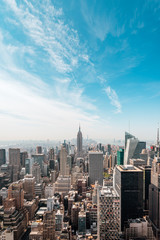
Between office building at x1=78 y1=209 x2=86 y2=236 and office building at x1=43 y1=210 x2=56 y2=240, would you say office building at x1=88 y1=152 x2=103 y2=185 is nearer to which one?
office building at x1=78 y1=209 x2=86 y2=236

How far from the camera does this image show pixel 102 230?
24.1 ft

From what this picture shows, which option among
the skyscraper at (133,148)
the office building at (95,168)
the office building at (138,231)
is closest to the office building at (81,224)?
the office building at (138,231)

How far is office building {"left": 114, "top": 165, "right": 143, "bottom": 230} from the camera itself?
1078 centimetres

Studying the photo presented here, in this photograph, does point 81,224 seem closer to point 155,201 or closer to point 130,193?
point 130,193

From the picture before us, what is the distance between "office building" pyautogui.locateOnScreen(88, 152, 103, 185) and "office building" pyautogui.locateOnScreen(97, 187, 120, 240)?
12.1 meters

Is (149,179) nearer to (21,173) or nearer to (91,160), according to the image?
(91,160)

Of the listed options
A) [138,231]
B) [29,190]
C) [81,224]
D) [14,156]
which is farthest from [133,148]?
[14,156]

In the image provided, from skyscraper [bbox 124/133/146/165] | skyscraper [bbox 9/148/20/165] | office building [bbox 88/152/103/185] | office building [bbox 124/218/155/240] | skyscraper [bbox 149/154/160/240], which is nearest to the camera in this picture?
office building [bbox 124/218/155/240]

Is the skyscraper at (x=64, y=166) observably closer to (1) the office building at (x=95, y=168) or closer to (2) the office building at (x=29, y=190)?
(1) the office building at (x=95, y=168)

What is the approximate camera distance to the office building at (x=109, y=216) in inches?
285

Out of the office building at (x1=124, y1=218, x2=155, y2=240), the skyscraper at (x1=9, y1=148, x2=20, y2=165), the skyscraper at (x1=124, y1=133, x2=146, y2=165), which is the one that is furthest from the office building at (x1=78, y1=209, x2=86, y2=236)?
the skyscraper at (x1=9, y1=148, x2=20, y2=165)

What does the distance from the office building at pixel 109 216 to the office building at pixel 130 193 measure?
361cm

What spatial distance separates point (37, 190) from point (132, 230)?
9.80 meters

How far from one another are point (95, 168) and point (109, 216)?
42.9 ft
